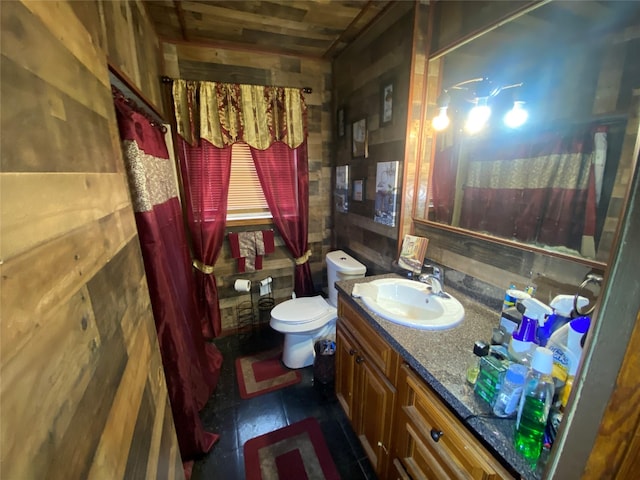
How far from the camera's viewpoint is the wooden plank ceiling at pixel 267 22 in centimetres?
151

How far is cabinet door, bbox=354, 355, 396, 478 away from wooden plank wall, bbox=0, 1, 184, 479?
0.86 m

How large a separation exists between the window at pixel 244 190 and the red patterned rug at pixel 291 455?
5.22 ft

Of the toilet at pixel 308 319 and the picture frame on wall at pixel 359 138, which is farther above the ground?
the picture frame on wall at pixel 359 138

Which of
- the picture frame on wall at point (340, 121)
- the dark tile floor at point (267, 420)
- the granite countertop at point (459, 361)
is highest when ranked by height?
the picture frame on wall at point (340, 121)

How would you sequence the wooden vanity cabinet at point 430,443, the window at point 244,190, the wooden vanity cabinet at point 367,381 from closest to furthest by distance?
the wooden vanity cabinet at point 430,443, the wooden vanity cabinet at point 367,381, the window at point 244,190

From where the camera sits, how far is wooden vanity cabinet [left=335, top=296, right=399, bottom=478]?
1.10 metres

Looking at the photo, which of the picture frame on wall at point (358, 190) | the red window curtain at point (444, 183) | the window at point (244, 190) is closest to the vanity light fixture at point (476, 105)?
the red window curtain at point (444, 183)

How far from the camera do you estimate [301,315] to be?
192cm

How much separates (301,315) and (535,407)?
149 cm

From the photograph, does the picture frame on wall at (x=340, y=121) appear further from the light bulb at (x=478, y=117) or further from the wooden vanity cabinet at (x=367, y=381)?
the wooden vanity cabinet at (x=367, y=381)

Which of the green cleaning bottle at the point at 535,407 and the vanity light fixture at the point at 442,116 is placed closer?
the green cleaning bottle at the point at 535,407

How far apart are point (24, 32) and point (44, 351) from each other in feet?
1.71

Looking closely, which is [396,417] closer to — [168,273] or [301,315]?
[301,315]

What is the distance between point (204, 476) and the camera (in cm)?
135
